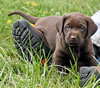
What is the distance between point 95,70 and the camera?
322 cm

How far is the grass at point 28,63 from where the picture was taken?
10.2 feet

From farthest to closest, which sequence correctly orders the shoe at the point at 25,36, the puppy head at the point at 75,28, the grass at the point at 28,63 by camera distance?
the shoe at the point at 25,36 < the puppy head at the point at 75,28 < the grass at the point at 28,63

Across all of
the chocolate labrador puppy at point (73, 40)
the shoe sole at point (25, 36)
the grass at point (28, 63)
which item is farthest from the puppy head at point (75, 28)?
the shoe sole at point (25, 36)

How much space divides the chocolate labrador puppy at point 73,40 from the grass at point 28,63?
268 mm

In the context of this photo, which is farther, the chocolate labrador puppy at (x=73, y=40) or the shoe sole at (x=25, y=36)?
the shoe sole at (x=25, y=36)

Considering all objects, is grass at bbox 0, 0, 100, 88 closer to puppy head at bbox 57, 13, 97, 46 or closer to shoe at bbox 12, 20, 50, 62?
shoe at bbox 12, 20, 50, 62

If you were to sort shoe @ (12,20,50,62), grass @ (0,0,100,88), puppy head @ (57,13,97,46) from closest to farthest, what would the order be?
grass @ (0,0,100,88)
puppy head @ (57,13,97,46)
shoe @ (12,20,50,62)

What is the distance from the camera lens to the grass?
3111mm

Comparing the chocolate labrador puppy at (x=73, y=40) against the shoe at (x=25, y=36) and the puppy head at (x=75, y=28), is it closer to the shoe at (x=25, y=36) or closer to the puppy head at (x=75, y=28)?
the puppy head at (x=75, y=28)

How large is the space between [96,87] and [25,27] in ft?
4.48

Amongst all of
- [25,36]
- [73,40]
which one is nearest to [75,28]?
[73,40]

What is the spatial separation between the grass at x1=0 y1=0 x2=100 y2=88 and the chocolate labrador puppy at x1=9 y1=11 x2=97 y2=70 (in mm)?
268

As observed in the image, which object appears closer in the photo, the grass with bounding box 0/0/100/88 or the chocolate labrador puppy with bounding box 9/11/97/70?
the grass with bounding box 0/0/100/88

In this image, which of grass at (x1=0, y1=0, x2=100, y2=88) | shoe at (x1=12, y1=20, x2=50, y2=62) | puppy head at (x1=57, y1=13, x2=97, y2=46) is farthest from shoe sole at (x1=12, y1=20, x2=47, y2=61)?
puppy head at (x1=57, y1=13, x2=97, y2=46)
